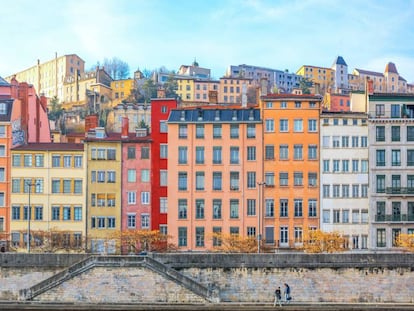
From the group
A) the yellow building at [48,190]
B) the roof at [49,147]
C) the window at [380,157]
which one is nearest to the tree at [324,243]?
the window at [380,157]

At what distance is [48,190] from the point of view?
66438 millimetres

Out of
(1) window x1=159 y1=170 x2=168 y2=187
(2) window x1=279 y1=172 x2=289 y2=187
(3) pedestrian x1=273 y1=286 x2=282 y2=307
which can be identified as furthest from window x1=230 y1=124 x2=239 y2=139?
(3) pedestrian x1=273 y1=286 x2=282 y2=307

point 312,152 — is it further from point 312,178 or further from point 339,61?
point 339,61

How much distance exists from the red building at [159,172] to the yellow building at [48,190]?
220 inches

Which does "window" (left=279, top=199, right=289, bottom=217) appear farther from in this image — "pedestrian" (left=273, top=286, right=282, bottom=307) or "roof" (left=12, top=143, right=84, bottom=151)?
"pedestrian" (left=273, top=286, right=282, bottom=307)

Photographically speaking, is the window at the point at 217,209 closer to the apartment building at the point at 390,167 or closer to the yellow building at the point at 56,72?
the apartment building at the point at 390,167

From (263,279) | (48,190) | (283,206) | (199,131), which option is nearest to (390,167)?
(283,206)

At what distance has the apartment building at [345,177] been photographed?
2559 inches

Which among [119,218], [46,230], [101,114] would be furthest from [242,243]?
[101,114]

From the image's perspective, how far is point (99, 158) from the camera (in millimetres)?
66938

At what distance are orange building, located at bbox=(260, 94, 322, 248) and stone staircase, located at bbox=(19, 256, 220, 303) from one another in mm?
19118

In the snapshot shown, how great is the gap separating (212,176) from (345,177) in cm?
1055

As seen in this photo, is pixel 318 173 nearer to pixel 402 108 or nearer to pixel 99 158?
pixel 402 108

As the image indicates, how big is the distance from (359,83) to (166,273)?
491ft
